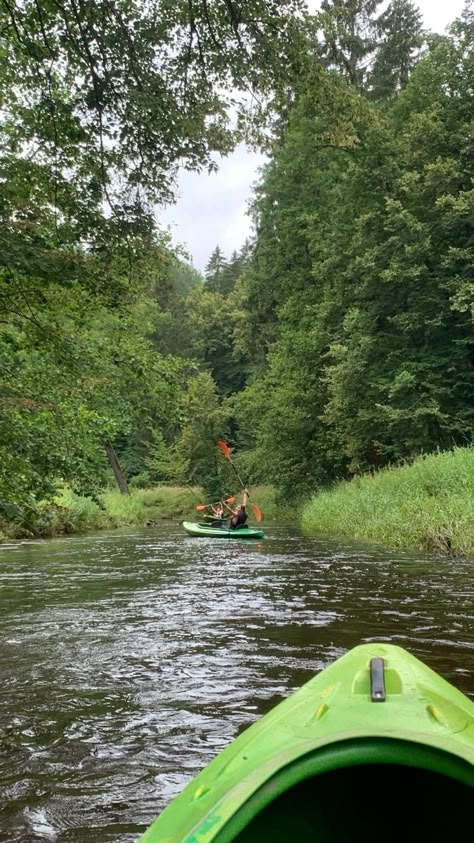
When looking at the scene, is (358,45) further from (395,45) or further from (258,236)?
(258,236)

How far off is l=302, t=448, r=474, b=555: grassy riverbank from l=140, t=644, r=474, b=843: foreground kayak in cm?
707

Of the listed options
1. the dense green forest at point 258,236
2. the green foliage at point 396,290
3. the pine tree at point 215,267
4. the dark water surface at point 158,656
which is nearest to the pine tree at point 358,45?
the dense green forest at point 258,236

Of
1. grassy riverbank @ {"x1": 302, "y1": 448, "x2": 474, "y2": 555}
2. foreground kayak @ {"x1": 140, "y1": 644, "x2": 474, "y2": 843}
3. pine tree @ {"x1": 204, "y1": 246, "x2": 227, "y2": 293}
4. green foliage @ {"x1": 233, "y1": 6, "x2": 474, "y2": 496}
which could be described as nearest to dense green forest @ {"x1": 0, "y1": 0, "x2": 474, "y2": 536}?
green foliage @ {"x1": 233, "y1": 6, "x2": 474, "y2": 496}

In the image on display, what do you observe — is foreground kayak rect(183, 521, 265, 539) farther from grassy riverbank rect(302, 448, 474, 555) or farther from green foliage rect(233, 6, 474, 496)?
green foliage rect(233, 6, 474, 496)

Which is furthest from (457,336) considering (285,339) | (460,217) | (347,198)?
(285,339)

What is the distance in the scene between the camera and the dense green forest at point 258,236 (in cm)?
547

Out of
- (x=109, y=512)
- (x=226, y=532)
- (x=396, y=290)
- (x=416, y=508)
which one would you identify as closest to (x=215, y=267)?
(x=109, y=512)

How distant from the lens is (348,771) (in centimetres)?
171

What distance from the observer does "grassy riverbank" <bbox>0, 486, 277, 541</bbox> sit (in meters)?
9.12

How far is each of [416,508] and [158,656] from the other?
6996mm

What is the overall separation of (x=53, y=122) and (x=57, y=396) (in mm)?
2472

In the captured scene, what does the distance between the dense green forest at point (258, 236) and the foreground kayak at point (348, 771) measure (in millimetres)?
4285

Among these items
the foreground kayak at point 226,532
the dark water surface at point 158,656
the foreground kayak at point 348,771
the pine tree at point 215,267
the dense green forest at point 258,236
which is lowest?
the foreground kayak at point 226,532

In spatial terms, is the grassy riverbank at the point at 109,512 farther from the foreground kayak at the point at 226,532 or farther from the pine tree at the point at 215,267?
the pine tree at the point at 215,267
